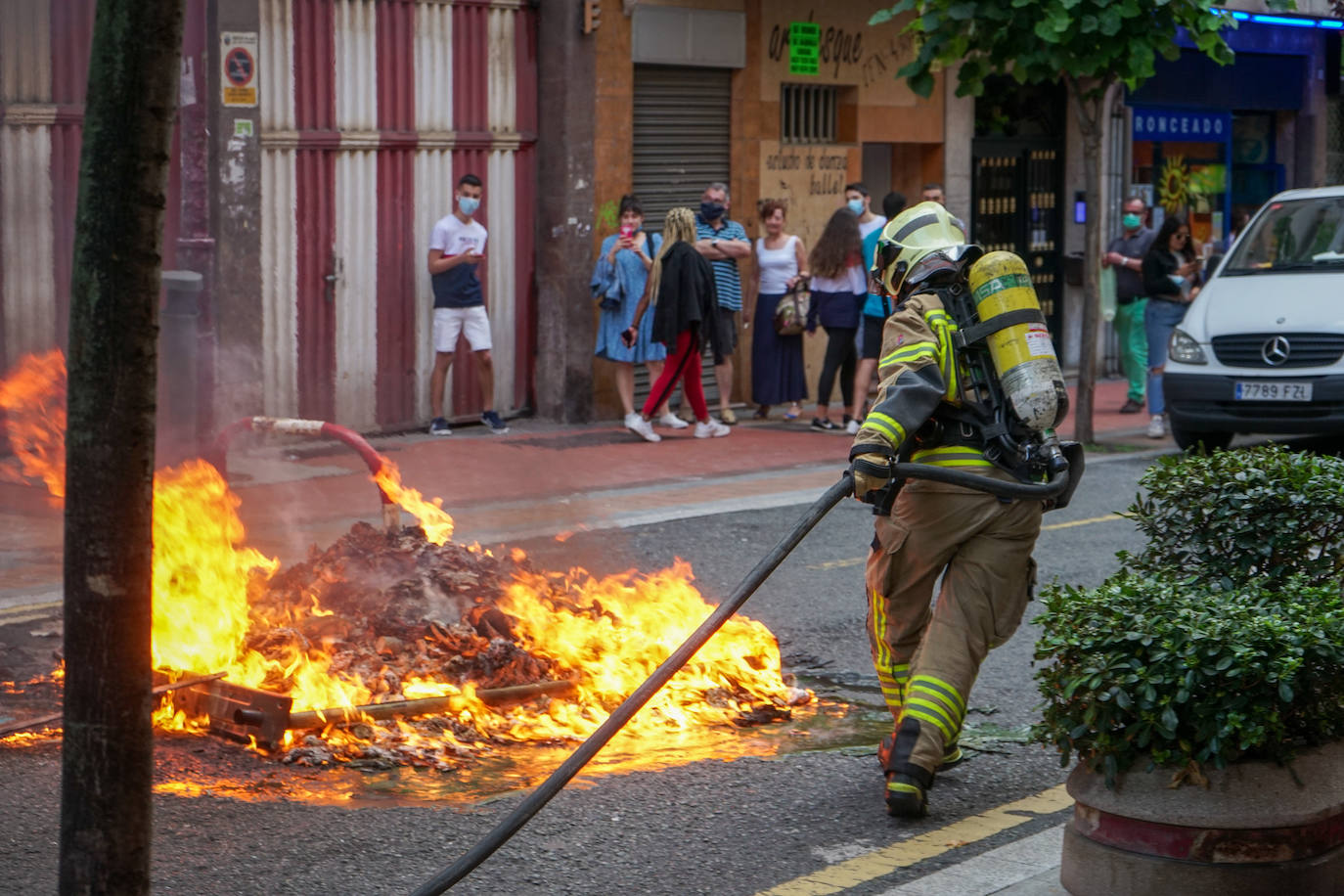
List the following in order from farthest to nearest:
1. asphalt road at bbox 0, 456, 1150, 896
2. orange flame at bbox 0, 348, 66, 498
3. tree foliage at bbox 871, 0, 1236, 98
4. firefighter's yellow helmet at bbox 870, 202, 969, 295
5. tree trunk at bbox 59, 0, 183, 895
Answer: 1. tree foliage at bbox 871, 0, 1236, 98
2. orange flame at bbox 0, 348, 66, 498
3. firefighter's yellow helmet at bbox 870, 202, 969, 295
4. asphalt road at bbox 0, 456, 1150, 896
5. tree trunk at bbox 59, 0, 183, 895

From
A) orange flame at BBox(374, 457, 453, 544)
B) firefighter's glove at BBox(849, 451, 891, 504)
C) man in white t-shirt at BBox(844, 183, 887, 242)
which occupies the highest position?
man in white t-shirt at BBox(844, 183, 887, 242)

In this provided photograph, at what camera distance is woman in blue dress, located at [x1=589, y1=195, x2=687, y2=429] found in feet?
47.4

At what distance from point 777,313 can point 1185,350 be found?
345 centimetres

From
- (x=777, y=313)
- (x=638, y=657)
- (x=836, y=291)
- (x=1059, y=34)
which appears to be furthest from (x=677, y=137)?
(x=638, y=657)

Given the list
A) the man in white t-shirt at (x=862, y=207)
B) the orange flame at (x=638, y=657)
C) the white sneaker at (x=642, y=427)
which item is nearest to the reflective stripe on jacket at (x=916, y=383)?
the orange flame at (x=638, y=657)

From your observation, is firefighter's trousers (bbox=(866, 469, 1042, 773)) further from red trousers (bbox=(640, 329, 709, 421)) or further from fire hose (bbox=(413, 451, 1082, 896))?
red trousers (bbox=(640, 329, 709, 421))

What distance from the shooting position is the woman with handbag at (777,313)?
595 inches

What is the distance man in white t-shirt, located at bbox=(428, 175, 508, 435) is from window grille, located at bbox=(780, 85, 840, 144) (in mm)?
4219

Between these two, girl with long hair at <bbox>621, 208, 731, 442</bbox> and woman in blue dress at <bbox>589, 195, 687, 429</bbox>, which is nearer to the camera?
girl with long hair at <bbox>621, 208, 731, 442</bbox>

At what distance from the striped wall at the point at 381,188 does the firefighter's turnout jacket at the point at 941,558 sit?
27.2 ft

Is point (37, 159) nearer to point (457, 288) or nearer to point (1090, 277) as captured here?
point (457, 288)

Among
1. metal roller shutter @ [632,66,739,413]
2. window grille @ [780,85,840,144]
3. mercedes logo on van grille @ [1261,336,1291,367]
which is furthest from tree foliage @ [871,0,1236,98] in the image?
window grille @ [780,85,840,144]

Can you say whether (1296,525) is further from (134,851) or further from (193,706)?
(193,706)

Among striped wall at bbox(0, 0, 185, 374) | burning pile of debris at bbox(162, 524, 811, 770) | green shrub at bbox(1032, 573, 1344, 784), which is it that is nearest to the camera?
green shrub at bbox(1032, 573, 1344, 784)
